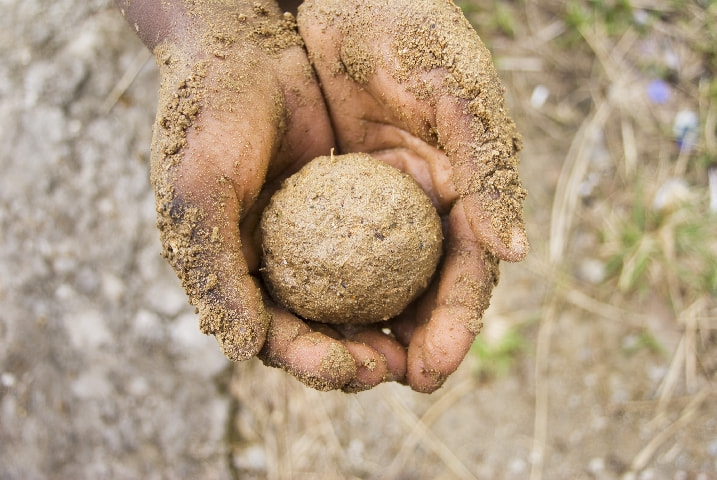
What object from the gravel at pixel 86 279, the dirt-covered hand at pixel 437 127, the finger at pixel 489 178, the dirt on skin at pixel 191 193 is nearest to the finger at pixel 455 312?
the dirt-covered hand at pixel 437 127

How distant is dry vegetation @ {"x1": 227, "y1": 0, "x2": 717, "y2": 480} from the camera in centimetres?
→ 266

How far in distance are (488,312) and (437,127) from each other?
4.64 ft

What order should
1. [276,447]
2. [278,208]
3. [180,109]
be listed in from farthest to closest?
[276,447] < [278,208] < [180,109]

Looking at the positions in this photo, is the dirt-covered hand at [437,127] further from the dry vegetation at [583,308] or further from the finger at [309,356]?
the dry vegetation at [583,308]

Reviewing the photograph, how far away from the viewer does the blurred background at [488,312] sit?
2.52 m

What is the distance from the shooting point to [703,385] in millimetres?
2711

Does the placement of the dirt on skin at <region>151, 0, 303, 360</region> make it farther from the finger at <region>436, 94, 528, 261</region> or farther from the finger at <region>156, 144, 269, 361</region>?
the finger at <region>436, 94, 528, 261</region>

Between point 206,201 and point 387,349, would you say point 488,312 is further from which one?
point 206,201

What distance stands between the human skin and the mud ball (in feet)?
0.26

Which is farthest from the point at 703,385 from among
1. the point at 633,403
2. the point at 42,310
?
the point at 42,310

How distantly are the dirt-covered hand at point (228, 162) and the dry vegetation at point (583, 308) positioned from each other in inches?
46.2

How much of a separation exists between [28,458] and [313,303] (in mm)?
1769

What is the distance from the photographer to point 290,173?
1888 millimetres

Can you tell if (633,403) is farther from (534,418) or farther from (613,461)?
(534,418)
